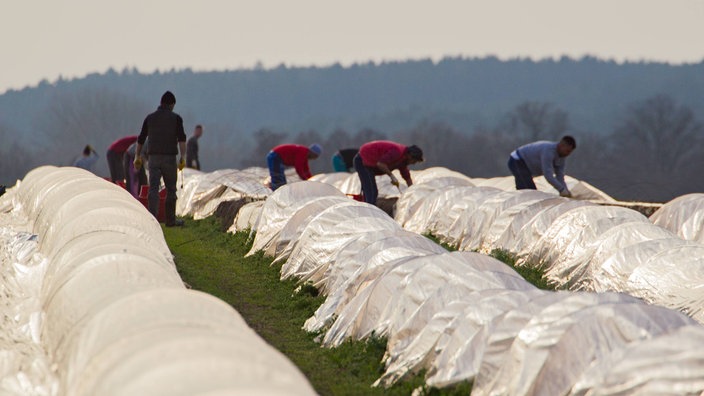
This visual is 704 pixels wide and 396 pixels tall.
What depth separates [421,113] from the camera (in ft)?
512

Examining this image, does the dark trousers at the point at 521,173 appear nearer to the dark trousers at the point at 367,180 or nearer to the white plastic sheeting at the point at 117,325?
the dark trousers at the point at 367,180

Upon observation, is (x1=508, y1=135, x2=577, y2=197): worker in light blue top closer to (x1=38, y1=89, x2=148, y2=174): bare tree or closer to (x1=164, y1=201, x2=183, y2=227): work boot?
(x1=164, y1=201, x2=183, y2=227): work boot

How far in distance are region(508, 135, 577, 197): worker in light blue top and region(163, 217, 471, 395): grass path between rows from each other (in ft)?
17.2

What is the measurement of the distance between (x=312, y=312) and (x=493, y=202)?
6.91m

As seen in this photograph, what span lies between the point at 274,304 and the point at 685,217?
786cm

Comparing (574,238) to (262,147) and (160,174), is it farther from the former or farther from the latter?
(262,147)

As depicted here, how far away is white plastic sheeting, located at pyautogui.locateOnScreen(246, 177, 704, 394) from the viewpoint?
24.7 feet

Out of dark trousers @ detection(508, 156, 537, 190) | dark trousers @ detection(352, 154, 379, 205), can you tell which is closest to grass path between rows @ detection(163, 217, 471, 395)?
dark trousers @ detection(352, 154, 379, 205)

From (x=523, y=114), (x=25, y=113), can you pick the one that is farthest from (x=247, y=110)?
(x=523, y=114)

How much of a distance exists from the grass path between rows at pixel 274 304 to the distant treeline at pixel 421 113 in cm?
4589

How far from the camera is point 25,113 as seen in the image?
155 meters

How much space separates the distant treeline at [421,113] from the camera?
341ft

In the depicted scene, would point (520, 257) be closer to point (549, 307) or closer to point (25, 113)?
point (549, 307)

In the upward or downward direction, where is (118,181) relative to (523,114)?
upward
